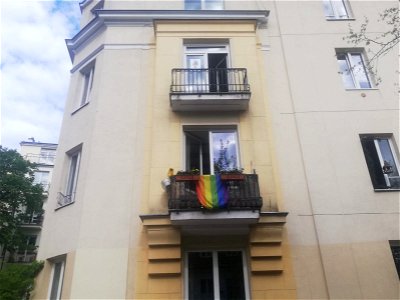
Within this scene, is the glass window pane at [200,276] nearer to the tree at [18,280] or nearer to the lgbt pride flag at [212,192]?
the lgbt pride flag at [212,192]

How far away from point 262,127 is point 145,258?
5.21m

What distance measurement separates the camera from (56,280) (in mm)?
9266

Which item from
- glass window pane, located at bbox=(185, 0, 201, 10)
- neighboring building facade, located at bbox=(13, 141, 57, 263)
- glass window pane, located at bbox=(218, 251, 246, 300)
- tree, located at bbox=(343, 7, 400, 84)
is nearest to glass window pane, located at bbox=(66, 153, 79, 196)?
glass window pane, located at bbox=(218, 251, 246, 300)

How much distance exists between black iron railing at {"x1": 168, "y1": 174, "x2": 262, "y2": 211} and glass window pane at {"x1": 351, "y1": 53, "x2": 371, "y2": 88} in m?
6.06

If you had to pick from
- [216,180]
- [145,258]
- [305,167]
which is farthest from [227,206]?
[305,167]

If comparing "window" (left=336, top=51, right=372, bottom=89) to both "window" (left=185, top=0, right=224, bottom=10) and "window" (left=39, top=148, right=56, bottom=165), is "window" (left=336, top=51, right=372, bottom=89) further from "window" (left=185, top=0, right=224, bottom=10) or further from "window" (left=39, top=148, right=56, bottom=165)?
"window" (left=39, top=148, right=56, bottom=165)

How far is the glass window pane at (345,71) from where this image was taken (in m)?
11.8

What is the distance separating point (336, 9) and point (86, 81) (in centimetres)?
1064

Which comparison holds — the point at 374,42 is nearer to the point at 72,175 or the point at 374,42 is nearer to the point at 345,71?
the point at 345,71

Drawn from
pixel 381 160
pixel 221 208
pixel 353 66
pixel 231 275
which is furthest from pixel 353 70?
pixel 231 275

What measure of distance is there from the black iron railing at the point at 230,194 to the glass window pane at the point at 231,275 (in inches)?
58.6

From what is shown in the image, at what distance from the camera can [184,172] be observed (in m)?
8.88

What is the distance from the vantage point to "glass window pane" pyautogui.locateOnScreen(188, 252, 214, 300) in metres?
8.36

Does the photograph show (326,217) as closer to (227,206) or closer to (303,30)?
(227,206)
